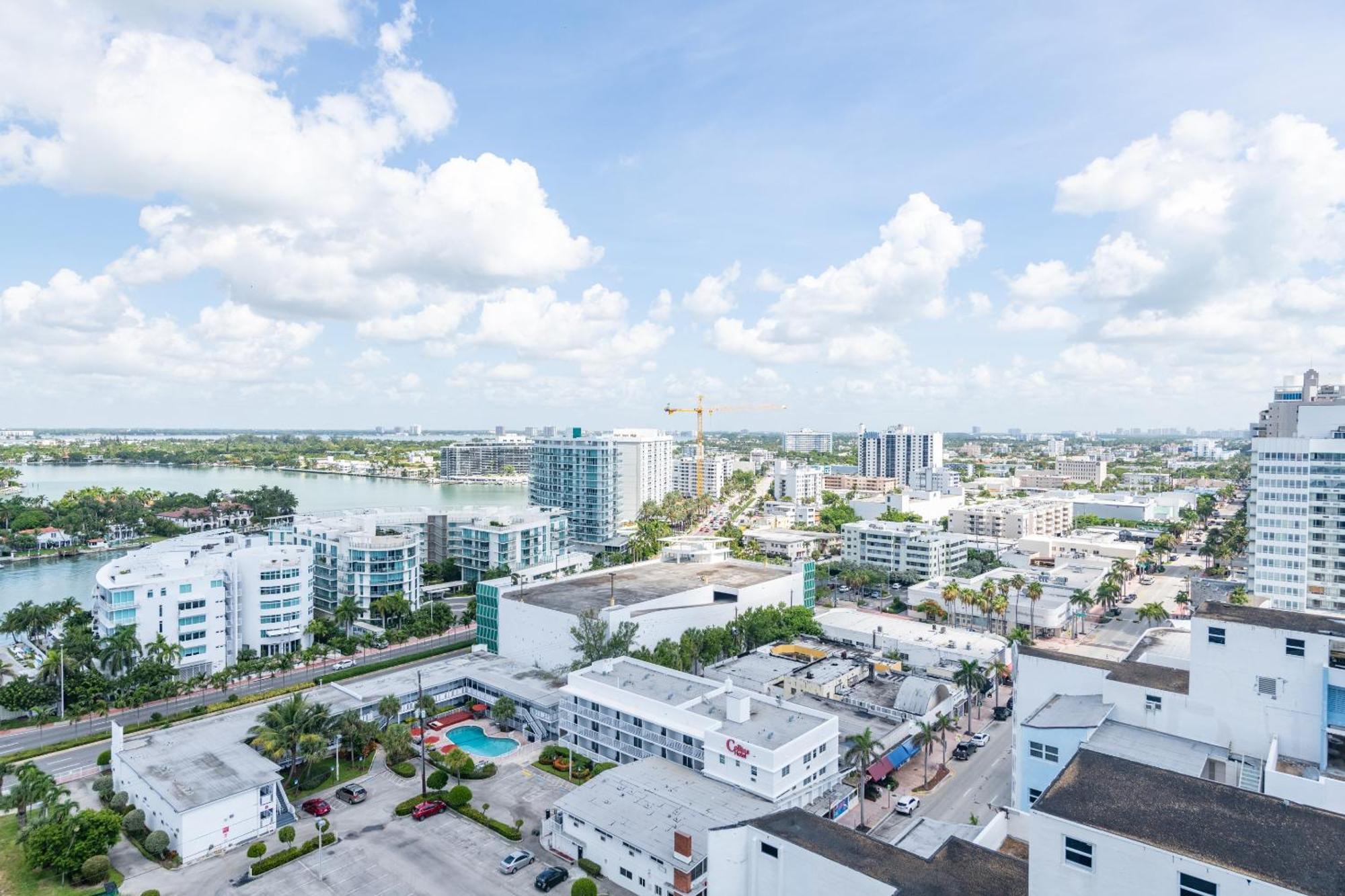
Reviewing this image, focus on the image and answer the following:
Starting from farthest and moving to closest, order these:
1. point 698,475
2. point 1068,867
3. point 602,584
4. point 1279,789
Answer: point 698,475 < point 602,584 < point 1279,789 < point 1068,867

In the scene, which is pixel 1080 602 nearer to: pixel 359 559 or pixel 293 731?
pixel 293 731

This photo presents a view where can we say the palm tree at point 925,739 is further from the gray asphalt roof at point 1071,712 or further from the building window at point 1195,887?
the building window at point 1195,887

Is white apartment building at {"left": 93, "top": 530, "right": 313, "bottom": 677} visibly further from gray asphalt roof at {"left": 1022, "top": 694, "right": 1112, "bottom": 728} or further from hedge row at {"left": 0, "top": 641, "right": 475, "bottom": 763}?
gray asphalt roof at {"left": 1022, "top": 694, "right": 1112, "bottom": 728}

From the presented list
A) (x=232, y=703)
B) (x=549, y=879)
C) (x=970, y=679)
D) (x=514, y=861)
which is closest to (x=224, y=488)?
(x=232, y=703)

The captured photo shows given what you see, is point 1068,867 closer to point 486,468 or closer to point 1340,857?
point 1340,857

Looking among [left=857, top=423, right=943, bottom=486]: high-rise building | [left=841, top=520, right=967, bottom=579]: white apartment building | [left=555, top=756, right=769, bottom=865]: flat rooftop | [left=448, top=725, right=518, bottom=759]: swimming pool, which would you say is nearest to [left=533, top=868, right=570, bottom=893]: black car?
[left=555, top=756, right=769, bottom=865]: flat rooftop

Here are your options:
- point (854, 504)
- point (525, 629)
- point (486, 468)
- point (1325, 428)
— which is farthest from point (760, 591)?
point (486, 468)
